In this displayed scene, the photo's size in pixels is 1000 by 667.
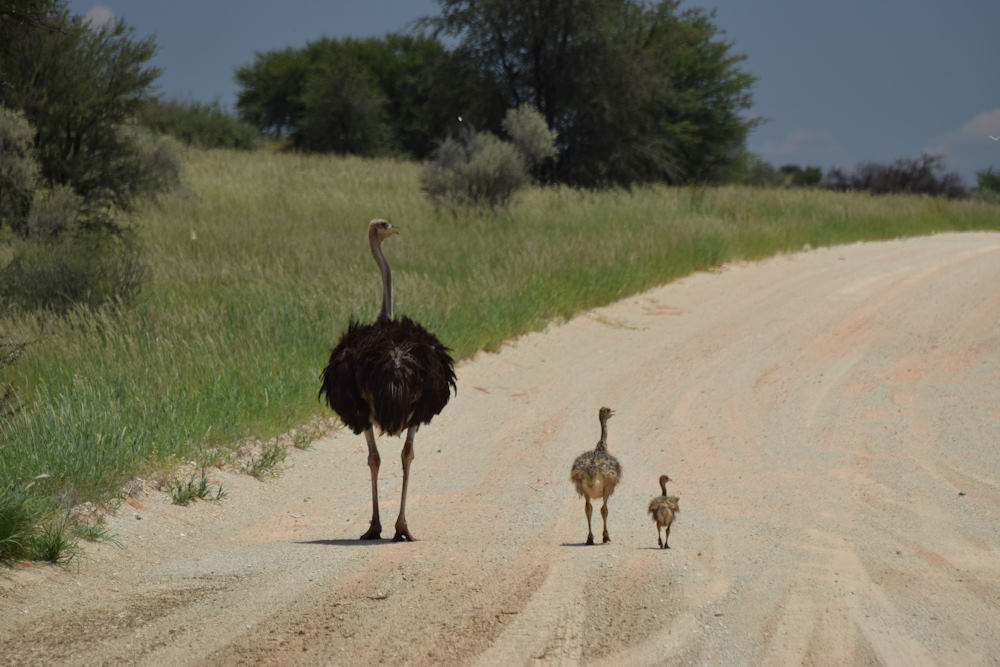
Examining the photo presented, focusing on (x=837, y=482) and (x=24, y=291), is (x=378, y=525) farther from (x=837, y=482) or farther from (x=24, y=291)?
(x=24, y=291)

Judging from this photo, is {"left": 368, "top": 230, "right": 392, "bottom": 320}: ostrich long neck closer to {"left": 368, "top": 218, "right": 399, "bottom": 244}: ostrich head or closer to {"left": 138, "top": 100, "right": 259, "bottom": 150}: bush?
{"left": 368, "top": 218, "right": 399, "bottom": 244}: ostrich head

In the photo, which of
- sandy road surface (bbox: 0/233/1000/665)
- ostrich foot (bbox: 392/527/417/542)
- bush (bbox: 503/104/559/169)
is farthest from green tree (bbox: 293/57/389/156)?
ostrich foot (bbox: 392/527/417/542)

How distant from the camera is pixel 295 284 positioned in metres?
15.9

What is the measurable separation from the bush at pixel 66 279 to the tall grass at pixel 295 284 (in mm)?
485

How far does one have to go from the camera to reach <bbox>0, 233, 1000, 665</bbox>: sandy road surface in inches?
198

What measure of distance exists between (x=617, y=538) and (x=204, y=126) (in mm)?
54378

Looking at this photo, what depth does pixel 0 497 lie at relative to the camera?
6.34 meters

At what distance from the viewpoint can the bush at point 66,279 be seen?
15.8 meters

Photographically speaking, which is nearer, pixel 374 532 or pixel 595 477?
pixel 595 477

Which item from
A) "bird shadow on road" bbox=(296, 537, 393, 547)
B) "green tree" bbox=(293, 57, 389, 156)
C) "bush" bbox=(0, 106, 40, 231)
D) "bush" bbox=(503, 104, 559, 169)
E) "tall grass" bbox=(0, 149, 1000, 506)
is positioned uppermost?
"green tree" bbox=(293, 57, 389, 156)

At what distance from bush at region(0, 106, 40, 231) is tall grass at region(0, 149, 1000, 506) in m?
2.39

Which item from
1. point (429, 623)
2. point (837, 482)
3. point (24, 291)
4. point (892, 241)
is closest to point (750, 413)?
point (837, 482)

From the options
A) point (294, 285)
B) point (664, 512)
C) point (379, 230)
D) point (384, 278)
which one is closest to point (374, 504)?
point (384, 278)

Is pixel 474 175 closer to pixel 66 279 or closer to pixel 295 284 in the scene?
pixel 295 284
